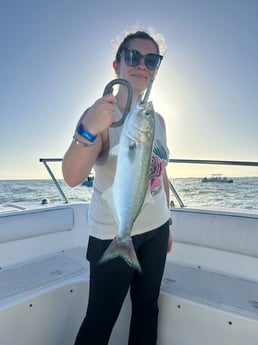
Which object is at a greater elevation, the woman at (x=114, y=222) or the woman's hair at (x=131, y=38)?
Result: the woman's hair at (x=131, y=38)

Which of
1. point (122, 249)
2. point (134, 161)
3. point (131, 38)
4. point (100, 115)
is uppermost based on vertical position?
point (131, 38)

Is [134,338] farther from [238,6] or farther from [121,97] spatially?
[238,6]

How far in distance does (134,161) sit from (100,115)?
0.19 m

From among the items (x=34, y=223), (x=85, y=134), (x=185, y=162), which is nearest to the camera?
(x=85, y=134)

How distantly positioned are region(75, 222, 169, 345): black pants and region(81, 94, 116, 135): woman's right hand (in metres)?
0.52

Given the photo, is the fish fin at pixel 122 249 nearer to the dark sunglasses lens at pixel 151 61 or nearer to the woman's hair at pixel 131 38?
the dark sunglasses lens at pixel 151 61

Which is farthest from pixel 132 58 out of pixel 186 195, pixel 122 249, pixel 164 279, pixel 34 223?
pixel 186 195

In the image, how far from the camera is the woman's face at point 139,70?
119cm

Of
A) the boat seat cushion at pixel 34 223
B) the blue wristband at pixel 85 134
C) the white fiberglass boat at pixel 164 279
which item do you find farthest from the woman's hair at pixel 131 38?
the boat seat cushion at pixel 34 223

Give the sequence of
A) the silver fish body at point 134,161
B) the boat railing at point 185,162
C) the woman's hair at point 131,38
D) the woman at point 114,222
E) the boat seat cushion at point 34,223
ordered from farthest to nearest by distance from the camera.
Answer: the boat railing at point 185,162 < the boat seat cushion at point 34,223 < the woman's hair at point 131,38 < the woman at point 114,222 < the silver fish body at point 134,161

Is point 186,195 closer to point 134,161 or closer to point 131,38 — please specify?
point 131,38

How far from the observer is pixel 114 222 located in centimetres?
114

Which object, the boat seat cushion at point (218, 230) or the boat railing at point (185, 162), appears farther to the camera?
the boat railing at point (185, 162)

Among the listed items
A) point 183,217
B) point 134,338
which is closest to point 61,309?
point 134,338
